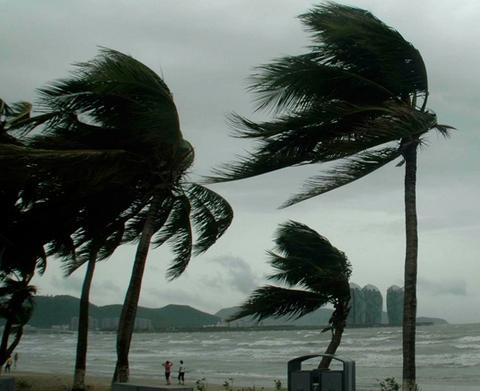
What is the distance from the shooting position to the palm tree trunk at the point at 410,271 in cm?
1192

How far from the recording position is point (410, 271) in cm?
1230

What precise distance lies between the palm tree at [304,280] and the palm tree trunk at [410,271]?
227cm

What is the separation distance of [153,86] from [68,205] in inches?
147

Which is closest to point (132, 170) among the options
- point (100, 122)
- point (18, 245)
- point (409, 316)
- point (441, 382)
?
point (100, 122)

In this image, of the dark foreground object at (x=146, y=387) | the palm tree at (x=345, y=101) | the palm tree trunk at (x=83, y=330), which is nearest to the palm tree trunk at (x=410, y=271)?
the palm tree at (x=345, y=101)

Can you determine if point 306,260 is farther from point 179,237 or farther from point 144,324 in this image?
point 144,324

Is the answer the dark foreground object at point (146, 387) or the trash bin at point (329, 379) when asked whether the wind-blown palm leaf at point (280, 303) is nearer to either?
the dark foreground object at point (146, 387)

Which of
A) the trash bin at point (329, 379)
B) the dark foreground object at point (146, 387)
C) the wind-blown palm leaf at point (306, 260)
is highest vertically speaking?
the wind-blown palm leaf at point (306, 260)

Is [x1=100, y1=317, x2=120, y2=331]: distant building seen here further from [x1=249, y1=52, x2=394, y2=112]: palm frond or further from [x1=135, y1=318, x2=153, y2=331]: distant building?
[x1=249, y1=52, x2=394, y2=112]: palm frond

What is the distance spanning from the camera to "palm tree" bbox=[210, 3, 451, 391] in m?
12.0

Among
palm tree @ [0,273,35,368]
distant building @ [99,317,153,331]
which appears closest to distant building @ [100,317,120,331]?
distant building @ [99,317,153,331]

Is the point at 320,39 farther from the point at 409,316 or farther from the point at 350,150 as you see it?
the point at 409,316

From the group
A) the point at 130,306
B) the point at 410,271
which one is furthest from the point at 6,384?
the point at 410,271

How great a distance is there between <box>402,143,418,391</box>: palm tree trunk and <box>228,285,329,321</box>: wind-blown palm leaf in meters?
2.60
